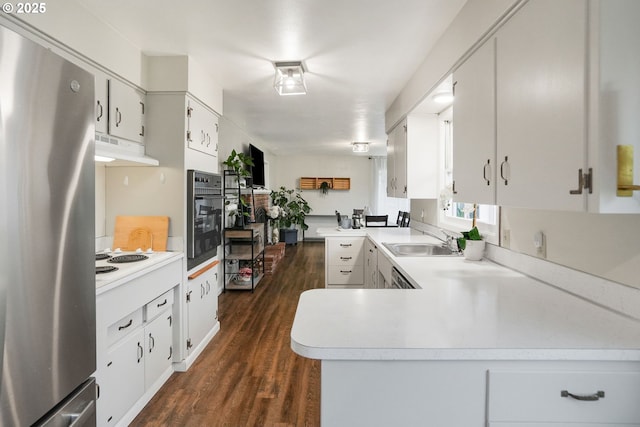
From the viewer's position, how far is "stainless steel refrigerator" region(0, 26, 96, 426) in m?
0.86

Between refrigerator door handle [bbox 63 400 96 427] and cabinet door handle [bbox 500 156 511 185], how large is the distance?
175cm

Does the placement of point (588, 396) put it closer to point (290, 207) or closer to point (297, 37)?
point (297, 37)

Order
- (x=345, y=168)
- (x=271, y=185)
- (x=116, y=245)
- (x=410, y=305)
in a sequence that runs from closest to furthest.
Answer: (x=410, y=305) < (x=116, y=245) < (x=271, y=185) < (x=345, y=168)

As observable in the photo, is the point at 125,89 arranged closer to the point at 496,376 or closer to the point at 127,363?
the point at 127,363

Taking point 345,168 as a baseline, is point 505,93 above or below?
below

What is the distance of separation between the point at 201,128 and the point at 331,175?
691 centimetres

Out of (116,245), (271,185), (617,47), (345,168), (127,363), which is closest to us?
(617,47)

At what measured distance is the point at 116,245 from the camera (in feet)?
8.58

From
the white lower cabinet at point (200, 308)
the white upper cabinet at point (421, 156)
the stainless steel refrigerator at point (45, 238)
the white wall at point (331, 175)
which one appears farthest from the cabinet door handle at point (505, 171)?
the white wall at point (331, 175)

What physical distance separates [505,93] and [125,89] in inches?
93.1

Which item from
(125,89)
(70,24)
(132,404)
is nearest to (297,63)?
(125,89)

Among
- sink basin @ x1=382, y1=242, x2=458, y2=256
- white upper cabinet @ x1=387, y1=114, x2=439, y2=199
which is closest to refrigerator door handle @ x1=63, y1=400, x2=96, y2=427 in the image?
sink basin @ x1=382, y1=242, x2=458, y2=256

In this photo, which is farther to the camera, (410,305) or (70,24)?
(70,24)

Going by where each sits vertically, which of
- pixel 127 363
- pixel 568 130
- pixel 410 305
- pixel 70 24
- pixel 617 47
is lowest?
pixel 127 363
